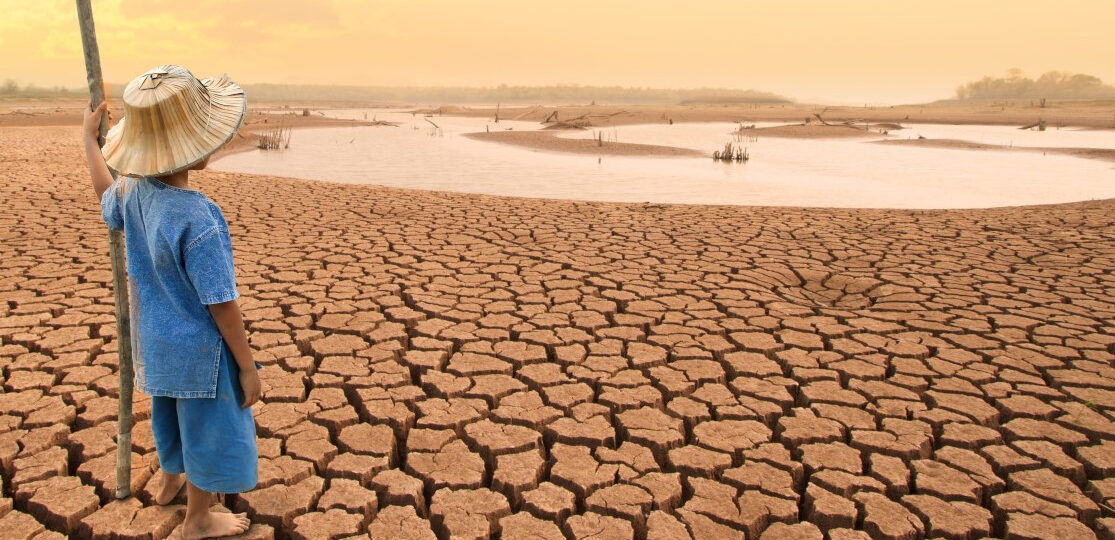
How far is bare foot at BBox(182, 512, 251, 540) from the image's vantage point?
2.03 meters

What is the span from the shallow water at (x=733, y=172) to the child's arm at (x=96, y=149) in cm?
737

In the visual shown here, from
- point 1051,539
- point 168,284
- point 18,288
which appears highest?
point 168,284

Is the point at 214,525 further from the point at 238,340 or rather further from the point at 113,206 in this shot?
the point at 113,206

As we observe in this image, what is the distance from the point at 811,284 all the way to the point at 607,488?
307cm

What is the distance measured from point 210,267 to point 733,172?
11.7 metres

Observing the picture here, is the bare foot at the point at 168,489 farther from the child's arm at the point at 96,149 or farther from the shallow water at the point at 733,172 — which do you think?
the shallow water at the point at 733,172

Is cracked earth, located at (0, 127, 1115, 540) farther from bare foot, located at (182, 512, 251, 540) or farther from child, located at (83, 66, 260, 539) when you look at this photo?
child, located at (83, 66, 260, 539)

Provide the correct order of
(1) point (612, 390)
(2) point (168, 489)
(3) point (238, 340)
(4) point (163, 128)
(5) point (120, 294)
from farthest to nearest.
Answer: (1) point (612, 390) < (2) point (168, 489) < (5) point (120, 294) < (3) point (238, 340) < (4) point (163, 128)

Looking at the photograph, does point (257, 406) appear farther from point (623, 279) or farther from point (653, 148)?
point (653, 148)

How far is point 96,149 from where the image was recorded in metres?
1.92

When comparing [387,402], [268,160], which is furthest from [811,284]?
[268,160]

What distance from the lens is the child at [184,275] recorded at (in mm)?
1732

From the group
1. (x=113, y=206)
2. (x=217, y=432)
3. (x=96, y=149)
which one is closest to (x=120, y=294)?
(x=113, y=206)

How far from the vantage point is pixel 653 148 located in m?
16.8
